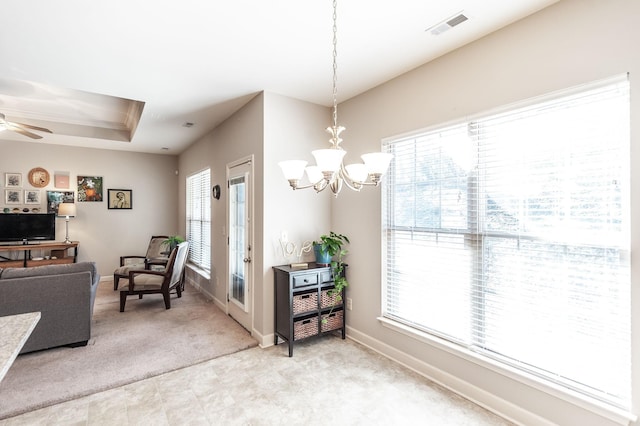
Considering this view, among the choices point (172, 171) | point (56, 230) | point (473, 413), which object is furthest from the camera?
point (172, 171)

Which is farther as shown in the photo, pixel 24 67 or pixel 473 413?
pixel 24 67

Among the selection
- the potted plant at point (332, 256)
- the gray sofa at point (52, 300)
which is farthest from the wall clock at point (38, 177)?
the potted plant at point (332, 256)

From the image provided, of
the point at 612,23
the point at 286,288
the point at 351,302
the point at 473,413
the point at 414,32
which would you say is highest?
the point at 414,32

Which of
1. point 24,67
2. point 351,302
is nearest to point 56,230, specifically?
point 24,67

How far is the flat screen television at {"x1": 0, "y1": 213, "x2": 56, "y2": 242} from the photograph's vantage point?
213 inches

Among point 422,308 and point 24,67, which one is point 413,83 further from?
point 24,67

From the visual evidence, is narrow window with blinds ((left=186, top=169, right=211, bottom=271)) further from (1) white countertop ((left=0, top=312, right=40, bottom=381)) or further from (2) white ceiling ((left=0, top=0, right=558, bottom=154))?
(1) white countertop ((left=0, top=312, right=40, bottom=381))

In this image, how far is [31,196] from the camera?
571 cm

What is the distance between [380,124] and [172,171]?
17.8ft

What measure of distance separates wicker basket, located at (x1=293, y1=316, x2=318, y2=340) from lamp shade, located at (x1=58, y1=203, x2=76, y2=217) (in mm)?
5125

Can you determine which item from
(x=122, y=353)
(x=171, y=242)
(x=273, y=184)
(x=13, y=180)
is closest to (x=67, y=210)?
(x=13, y=180)

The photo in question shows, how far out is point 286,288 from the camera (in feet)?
10.3

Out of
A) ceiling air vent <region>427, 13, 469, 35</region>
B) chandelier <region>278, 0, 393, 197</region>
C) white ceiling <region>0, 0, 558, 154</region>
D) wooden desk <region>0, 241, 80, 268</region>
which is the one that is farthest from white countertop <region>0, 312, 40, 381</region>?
wooden desk <region>0, 241, 80, 268</region>

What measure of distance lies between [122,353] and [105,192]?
4.30 meters
